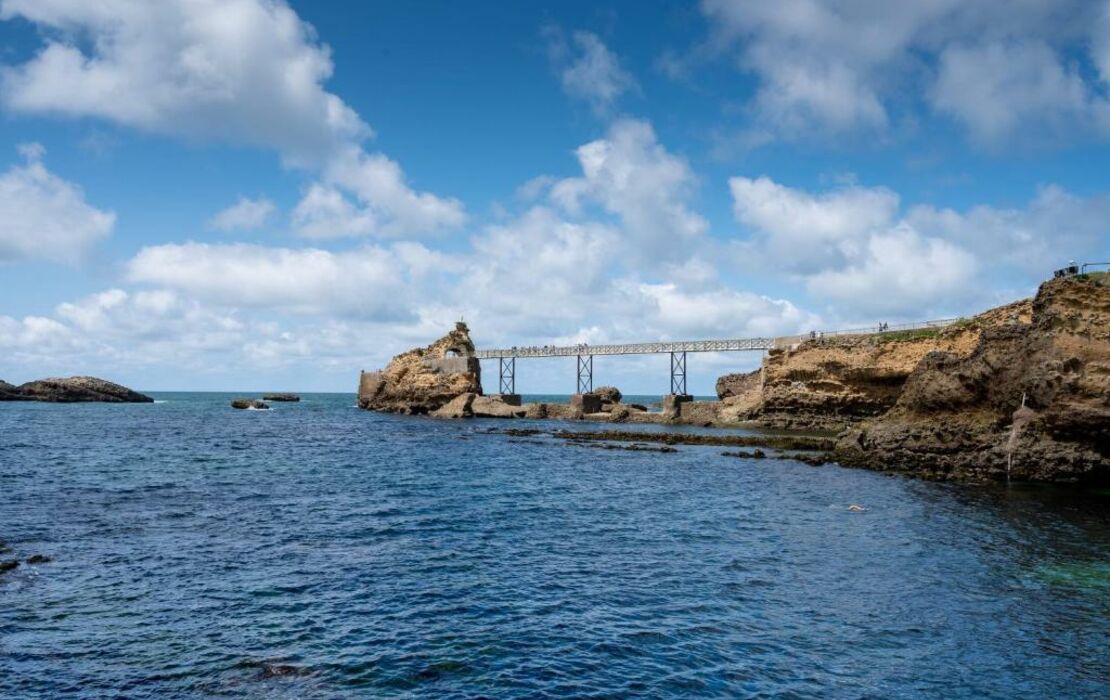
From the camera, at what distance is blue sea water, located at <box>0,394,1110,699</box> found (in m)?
12.7

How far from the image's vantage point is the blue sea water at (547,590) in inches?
500

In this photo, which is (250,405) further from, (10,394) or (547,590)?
(547,590)

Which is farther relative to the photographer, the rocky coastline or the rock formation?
the rock formation

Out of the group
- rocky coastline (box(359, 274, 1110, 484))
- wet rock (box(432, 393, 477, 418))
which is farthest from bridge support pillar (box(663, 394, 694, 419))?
wet rock (box(432, 393, 477, 418))

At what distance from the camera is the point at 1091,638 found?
1462cm

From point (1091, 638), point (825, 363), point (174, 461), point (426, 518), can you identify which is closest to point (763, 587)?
point (1091, 638)

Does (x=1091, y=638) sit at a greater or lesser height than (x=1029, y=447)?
lesser

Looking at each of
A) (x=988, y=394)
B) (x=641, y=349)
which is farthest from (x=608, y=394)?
(x=988, y=394)

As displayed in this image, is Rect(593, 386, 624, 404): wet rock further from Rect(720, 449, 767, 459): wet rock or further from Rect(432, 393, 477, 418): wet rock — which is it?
Rect(720, 449, 767, 459): wet rock

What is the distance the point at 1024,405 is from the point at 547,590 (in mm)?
33279

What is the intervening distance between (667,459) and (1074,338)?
83.4 ft

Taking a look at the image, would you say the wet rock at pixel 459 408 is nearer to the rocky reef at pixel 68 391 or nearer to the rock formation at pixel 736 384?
the rock formation at pixel 736 384

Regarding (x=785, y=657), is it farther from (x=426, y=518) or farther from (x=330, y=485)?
(x=330, y=485)

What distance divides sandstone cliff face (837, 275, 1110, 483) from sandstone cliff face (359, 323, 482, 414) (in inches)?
2653
